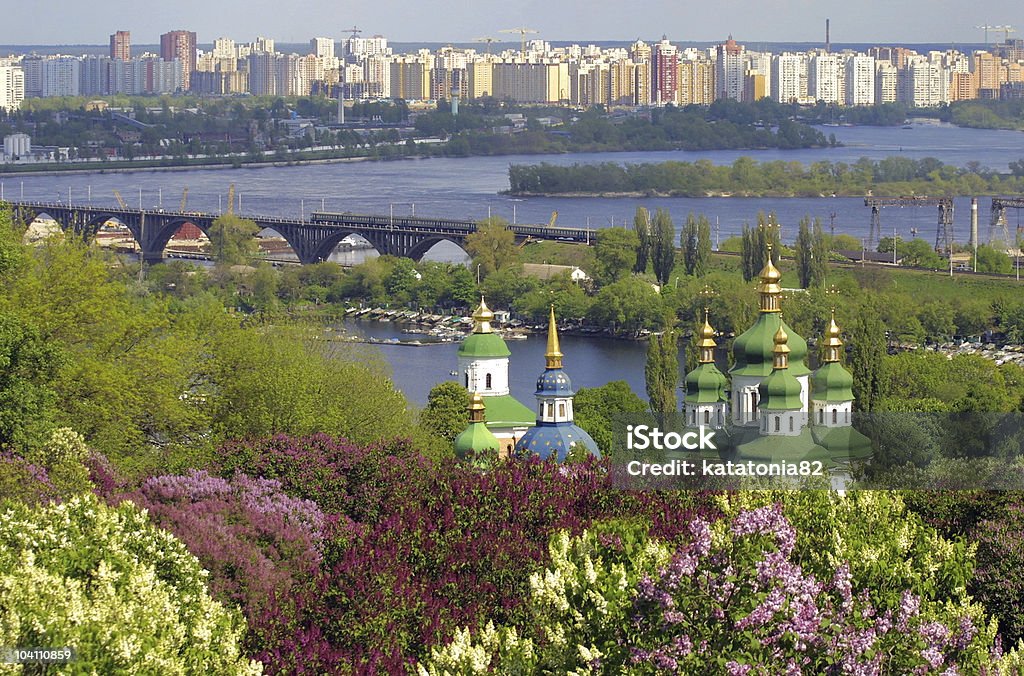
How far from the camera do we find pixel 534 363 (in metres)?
21.1

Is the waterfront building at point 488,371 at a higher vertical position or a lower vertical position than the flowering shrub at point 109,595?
lower

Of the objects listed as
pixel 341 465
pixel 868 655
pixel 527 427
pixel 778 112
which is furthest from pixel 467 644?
pixel 778 112

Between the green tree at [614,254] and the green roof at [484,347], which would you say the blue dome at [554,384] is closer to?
the green roof at [484,347]

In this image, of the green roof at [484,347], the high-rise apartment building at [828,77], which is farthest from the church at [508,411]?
the high-rise apartment building at [828,77]

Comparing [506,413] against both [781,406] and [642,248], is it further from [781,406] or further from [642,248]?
[642,248]

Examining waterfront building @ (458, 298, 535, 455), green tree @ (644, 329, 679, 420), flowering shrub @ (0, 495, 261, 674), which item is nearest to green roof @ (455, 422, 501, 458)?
waterfront building @ (458, 298, 535, 455)

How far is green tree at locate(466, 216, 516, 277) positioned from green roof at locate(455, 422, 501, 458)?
17.4m

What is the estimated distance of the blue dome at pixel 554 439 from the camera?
33.3 feet

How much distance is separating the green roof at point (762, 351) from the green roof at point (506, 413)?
163cm

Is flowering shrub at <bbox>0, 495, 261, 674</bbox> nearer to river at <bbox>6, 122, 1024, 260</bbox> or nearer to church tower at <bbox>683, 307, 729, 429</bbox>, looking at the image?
church tower at <bbox>683, 307, 729, 429</bbox>

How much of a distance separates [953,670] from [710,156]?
Result: 2240 inches

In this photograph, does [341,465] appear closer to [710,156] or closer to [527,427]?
[527,427]

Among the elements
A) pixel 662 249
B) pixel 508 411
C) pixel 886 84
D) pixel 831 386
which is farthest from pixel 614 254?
pixel 886 84

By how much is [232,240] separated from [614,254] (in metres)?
6.42
